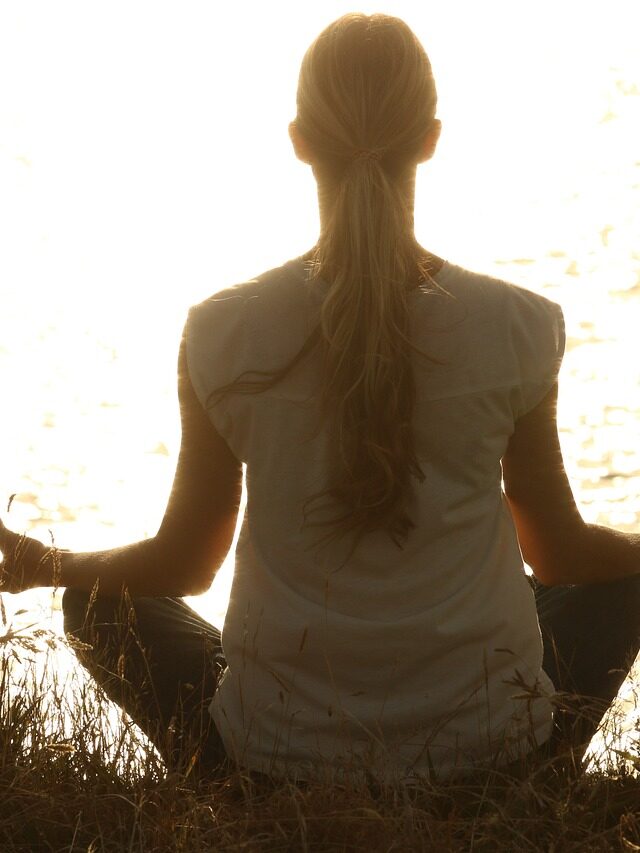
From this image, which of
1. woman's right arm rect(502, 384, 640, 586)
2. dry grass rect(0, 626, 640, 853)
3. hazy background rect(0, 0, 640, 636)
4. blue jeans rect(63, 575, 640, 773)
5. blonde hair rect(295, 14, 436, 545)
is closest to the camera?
dry grass rect(0, 626, 640, 853)

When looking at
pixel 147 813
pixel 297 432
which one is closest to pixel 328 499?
pixel 297 432

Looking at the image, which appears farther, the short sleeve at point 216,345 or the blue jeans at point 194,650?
the blue jeans at point 194,650

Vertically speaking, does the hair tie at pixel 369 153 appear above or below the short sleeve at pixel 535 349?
above

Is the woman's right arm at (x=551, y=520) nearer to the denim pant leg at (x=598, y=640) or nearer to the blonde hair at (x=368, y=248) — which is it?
the denim pant leg at (x=598, y=640)

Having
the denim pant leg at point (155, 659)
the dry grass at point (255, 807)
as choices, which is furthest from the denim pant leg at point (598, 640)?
the denim pant leg at point (155, 659)

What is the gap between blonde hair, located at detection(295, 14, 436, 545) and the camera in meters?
1.86

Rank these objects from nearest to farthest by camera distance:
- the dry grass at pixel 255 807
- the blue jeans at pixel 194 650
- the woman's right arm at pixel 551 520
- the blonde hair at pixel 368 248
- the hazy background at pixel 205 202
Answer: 1. the dry grass at pixel 255 807
2. the blonde hair at pixel 368 248
3. the woman's right arm at pixel 551 520
4. the blue jeans at pixel 194 650
5. the hazy background at pixel 205 202

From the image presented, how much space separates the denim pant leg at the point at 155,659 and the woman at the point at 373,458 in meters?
0.14

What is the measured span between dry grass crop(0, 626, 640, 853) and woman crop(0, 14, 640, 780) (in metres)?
0.06

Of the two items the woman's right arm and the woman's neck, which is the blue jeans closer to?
the woman's right arm

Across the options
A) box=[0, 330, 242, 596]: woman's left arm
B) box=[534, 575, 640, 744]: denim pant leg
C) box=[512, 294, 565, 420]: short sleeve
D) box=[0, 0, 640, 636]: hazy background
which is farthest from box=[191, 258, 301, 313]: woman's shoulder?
box=[0, 0, 640, 636]: hazy background

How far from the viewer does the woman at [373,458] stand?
1883 mm

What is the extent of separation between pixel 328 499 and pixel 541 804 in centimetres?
47

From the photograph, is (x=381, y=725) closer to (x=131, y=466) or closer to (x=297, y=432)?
(x=297, y=432)
